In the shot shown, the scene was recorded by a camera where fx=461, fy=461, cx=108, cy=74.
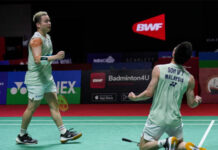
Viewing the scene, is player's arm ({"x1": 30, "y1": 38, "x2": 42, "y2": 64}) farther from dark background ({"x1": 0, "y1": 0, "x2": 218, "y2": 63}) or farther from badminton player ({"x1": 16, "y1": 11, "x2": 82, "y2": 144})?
dark background ({"x1": 0, "y1": 0, "x2": 218, "y2": 63})

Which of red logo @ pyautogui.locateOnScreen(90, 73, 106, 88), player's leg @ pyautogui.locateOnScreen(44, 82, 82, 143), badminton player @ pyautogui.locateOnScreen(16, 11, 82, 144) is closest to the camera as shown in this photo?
badminton player @ pyautogui.locateOnScreen(16, 11, 82, 144)

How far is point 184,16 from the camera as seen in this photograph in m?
17.7

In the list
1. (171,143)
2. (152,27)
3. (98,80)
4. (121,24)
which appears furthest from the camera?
(121,24)

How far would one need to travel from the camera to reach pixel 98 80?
33.2 ft

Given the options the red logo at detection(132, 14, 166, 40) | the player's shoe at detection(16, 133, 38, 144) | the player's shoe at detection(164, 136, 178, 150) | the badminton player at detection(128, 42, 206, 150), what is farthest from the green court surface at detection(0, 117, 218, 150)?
the red logo at detection(132, 14, 166, 40)

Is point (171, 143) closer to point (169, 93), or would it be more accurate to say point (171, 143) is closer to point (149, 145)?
point (149, 145)

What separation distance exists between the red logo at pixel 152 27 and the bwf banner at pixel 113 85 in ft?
26.0

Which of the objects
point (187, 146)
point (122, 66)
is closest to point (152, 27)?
point (122, 66)

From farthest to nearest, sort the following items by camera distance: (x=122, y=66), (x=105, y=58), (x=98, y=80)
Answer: (x=105, y=58) → (x=122, y=66) → (x=98, y=80)

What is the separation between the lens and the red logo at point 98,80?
10078mm

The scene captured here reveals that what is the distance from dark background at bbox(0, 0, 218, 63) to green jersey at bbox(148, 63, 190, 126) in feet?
45.9

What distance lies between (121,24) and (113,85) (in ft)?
28.1

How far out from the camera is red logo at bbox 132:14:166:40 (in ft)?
58.2

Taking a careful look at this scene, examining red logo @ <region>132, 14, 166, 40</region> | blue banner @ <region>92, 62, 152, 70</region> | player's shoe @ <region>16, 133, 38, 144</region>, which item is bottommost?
player's shoe @ <region>16, 133, 38, 144</region>
